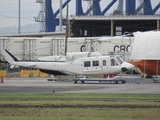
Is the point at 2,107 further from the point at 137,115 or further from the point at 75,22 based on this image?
the point at 75,22

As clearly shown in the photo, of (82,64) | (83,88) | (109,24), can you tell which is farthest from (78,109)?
(109,24)

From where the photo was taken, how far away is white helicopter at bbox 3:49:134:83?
42.2m

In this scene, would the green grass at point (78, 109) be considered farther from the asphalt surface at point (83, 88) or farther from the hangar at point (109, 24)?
the hangar at point (109, 24)

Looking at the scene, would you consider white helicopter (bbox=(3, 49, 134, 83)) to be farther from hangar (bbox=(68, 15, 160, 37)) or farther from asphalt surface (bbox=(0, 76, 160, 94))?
hangar (bbox=(68, 15, 160, 37))

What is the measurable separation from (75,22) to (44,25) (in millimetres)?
43816

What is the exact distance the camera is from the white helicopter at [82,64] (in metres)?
→ 42.2

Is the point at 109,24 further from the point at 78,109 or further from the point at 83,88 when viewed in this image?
the point at 78,109

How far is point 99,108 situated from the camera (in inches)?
821

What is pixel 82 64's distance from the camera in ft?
141

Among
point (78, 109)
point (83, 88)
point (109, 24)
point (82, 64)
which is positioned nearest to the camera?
point (78, 109)

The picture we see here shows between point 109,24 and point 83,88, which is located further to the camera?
point 109,24

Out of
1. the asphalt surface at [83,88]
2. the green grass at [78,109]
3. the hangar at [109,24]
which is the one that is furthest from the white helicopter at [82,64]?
the hangar at [109,24]

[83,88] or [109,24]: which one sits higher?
[109,24]

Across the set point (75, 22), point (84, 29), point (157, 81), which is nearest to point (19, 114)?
point (157, 81)
